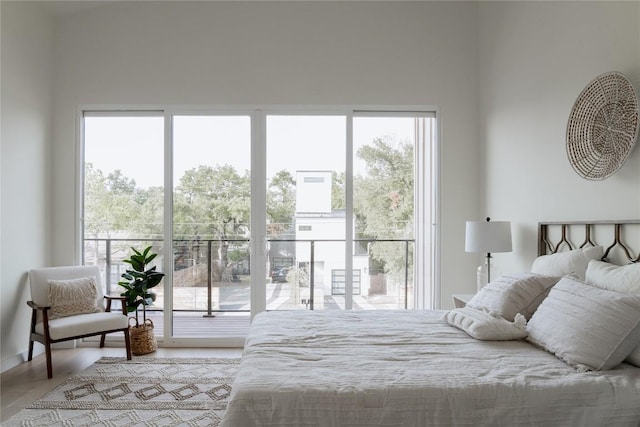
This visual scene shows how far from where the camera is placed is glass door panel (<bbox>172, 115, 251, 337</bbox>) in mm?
4395

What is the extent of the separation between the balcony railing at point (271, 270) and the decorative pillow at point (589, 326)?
234 centimetres

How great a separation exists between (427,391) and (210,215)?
321 centimetres

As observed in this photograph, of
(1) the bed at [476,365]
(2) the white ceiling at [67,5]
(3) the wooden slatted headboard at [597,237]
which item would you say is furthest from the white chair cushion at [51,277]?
(3) the wooden slatted headboard at [597,237]

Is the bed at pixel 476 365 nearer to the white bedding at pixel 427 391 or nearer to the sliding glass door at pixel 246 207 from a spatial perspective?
the white bedding at pixel 427 391

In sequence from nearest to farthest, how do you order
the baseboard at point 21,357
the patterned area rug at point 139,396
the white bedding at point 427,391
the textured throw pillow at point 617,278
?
the white bedding at point 427,391 < the textured throw pillow at point 617,278 < the patterned area rug at point 139,396 < the baseboard at point 21,357

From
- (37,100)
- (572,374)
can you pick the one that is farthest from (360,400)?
(37,100)

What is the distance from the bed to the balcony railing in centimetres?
182

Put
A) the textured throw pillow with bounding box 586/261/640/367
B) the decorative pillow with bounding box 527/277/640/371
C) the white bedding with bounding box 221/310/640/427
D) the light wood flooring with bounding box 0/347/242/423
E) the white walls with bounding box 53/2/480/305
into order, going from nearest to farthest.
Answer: the white bedding with bounding box 221/310/640/427, the decorative pillow with bounding box 527/277/640/371, the textured throw pillow with bounding box 586/261/640/367, the light wood flooring with bounding box 0/347/242/423, the white walls with bounding box 53/2/480/305

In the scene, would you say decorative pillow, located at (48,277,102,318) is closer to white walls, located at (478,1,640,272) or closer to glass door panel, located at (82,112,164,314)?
glass door panel, located at (82,112,164,314)

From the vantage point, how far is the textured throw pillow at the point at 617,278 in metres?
1.96

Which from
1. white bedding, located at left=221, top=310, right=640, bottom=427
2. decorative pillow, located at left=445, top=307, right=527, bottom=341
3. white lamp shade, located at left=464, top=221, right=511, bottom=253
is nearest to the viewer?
white bedding, located at left=221, top=310, right=640, bottom=427

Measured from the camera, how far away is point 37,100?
4.10 m

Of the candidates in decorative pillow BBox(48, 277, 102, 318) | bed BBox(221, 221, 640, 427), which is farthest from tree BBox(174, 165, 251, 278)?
bed BBox(221, 221, 640, 427)

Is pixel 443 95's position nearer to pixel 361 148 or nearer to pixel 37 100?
pixel 361 148
